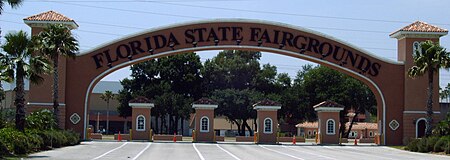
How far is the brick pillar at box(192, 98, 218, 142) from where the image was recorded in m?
62.2

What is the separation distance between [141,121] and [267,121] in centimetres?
1129

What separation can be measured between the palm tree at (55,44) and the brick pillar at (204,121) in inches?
559

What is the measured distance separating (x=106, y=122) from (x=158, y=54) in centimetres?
6414

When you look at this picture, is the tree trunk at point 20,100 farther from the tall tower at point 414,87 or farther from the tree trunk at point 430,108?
the tall tower at point 414,87

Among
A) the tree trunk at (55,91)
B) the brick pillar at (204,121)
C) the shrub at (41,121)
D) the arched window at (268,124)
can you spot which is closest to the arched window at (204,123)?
the brick pillar at (204,121)

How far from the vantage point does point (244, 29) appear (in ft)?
189

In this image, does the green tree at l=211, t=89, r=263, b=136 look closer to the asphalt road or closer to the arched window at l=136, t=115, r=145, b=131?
the arched window at l=136, t=115, r=145, b=131

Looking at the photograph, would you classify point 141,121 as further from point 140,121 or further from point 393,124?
point 393,124

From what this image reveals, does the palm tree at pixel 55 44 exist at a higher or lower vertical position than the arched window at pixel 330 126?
higher

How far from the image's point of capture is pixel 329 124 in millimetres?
63219

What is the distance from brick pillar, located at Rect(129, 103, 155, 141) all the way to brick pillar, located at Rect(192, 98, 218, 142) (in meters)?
4.16

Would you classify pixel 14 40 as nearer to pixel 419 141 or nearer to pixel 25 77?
pixel 25 77

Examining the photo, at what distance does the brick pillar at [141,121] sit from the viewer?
61.5 meters

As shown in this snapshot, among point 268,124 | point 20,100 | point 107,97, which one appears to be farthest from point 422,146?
point 107,97
